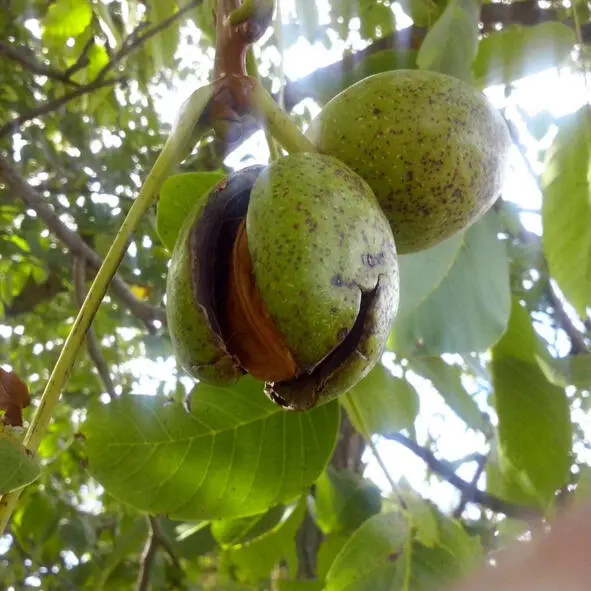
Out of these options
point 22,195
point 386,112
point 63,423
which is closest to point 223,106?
point 386,112

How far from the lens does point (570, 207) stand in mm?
1325

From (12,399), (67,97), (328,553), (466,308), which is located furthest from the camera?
(67,97)

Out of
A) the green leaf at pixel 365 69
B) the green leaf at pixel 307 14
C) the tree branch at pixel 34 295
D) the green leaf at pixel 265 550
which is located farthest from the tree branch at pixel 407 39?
the tree branch at pixel 34 295

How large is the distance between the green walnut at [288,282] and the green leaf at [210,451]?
0.44 m

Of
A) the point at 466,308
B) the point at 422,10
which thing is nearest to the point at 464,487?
the point at 466,308

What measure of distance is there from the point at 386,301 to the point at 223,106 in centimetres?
28

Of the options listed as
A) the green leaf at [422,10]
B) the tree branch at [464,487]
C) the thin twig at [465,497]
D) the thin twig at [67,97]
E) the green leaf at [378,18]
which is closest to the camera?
the green leaf at [422,10]

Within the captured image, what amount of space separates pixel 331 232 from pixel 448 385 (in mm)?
910

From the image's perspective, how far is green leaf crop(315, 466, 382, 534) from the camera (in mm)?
1628

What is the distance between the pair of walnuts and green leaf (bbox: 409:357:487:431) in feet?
2.09

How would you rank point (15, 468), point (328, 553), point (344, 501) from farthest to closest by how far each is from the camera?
1. point (328, 553)
2. point (344, 501)
3. point (15, 468)

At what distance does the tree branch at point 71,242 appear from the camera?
7.07ft

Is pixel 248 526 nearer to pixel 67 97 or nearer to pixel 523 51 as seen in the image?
pixel 523 51

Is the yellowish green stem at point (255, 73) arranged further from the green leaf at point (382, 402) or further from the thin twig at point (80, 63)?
the thin twig at point (80, 63)
